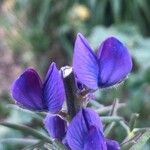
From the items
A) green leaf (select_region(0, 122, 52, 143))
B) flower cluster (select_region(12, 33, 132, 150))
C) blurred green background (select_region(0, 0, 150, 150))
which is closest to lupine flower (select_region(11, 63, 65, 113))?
flower cluster (select_region(12, 33, 132, 150))

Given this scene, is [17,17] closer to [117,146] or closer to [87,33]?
[87,33]

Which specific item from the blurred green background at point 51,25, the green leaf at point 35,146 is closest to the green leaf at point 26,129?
the green leaf at point 35,146

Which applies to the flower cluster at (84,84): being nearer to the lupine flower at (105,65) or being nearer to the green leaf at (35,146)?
the lupine flower at (105,65)

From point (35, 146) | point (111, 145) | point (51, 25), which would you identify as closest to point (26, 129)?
point (35, 146)

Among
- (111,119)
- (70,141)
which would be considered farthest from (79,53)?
(111,119)

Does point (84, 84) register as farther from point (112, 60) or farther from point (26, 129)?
point (26, 129)

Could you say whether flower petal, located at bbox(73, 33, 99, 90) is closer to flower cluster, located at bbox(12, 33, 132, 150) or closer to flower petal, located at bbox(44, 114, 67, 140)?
flower cluster, located at bbox(12, 33, 132, 150)
